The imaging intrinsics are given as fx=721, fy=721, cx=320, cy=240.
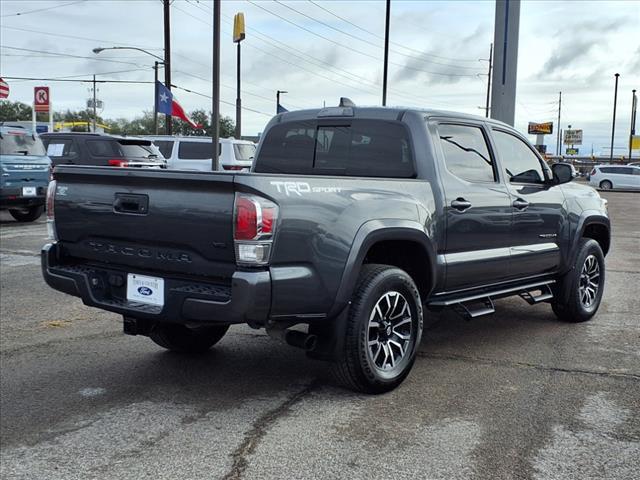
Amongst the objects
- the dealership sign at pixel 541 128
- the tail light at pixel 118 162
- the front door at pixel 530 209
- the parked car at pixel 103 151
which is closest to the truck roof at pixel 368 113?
the front door at pixel 530 209

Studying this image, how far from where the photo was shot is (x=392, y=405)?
14.4ft

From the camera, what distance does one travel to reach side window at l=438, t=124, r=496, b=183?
17.5 ft

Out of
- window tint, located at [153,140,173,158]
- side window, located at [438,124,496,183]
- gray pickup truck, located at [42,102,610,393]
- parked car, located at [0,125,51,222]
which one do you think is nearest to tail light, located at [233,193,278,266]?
gray pickup truck, located at [42,102,610,393]

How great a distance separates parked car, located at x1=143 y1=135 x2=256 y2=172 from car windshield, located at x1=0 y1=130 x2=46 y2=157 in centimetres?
401

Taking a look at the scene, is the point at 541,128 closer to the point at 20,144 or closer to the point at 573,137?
the point at 573,137

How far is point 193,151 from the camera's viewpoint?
1992 cm

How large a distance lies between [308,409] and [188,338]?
4.84ft

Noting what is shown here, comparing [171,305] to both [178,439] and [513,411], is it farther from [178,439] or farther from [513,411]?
[513,411]

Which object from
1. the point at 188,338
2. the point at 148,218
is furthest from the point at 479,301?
the point at 148,218

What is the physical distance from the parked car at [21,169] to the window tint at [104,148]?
1.51m

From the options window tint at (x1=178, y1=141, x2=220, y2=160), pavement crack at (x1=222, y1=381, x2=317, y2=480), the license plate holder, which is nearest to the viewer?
pavement crack at (x1=222, y1=381, x2=317, y2=480)

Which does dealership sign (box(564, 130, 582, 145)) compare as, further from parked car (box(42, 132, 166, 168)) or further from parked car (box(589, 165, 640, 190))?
parked car (box(42, 132, 166, 168))

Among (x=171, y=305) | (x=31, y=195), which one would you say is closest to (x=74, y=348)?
(x=171, y=305)

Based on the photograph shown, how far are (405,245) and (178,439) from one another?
1.98 metres
